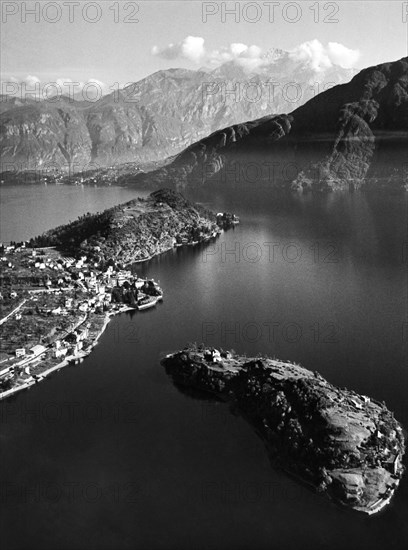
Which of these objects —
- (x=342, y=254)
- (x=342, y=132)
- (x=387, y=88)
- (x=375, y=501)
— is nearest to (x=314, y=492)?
(x=375, y=501)

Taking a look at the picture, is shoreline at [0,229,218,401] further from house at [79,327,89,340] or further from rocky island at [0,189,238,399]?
house at [79,327,89,340]

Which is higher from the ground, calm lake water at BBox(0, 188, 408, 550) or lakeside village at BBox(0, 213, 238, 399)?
lakeside village at BBox(0, 213, 238, 399)

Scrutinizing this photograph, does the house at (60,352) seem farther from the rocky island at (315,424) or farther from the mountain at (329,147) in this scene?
the mountain at (329,147)

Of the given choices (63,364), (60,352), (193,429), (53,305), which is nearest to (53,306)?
(53,305)

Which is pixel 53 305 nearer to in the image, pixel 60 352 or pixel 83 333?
pixel 83 333

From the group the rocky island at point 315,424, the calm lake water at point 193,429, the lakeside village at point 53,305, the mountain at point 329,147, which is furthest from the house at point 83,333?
the mountain at point 329,147

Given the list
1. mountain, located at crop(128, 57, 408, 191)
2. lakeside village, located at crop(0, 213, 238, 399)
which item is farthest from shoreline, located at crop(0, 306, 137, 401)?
mountain, located at crop(128, 57, 408, 191)

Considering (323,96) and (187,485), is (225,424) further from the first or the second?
(323,96)
